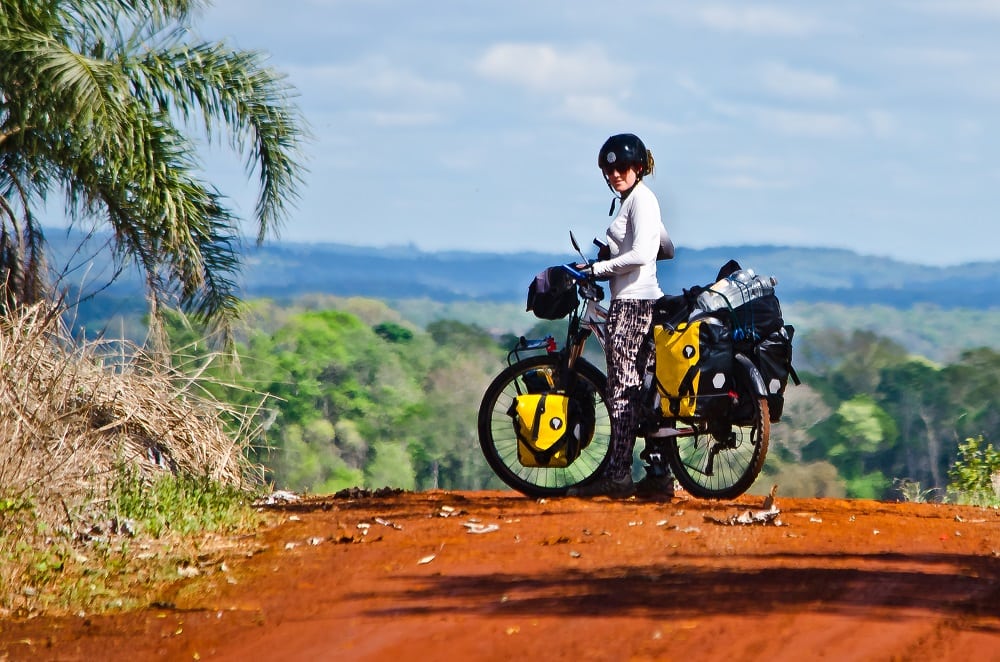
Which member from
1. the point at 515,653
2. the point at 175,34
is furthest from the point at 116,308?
the point at 515,653

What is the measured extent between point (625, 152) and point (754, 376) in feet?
4.86

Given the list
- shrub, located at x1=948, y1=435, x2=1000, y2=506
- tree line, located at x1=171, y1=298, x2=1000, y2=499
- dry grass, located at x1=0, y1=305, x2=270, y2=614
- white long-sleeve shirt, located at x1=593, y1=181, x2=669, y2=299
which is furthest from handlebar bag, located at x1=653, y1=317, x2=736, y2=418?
tree line, located at x1=171, y1=298, x2=1000, y2=499

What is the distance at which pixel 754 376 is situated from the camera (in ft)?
27.5

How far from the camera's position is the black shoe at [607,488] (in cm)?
866

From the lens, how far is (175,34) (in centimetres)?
1439

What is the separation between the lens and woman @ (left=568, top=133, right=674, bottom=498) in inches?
333

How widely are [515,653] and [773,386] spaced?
3886 mm

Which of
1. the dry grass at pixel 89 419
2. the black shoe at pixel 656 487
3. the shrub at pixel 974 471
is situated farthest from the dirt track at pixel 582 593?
the shrub at pixel 974 471

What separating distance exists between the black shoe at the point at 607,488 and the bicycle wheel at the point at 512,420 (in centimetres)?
8

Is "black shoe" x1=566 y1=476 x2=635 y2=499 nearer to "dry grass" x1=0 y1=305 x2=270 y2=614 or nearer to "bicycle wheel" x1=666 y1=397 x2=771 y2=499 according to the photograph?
"bicycle wheel" x1=666 y1=397 x2=771 y2=499

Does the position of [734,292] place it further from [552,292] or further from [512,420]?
[512,420]

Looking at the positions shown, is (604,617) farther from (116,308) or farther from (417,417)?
(417,417)

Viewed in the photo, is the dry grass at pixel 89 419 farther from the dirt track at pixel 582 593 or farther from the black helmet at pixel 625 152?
the black helmet at pixel 625 152

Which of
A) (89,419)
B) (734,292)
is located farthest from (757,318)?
(89,419)
